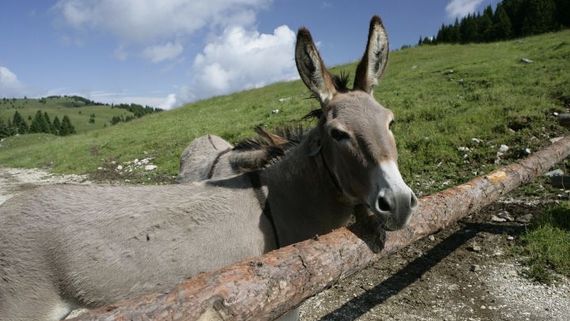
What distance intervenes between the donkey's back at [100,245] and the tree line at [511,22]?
54952 mm

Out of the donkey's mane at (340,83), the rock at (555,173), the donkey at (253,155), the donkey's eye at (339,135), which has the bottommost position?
the rock at (555,173)

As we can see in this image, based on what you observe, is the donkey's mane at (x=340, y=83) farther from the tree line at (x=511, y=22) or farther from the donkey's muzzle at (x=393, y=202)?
the tree line at (x=511, y=22)

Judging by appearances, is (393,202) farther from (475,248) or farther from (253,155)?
(475,248)

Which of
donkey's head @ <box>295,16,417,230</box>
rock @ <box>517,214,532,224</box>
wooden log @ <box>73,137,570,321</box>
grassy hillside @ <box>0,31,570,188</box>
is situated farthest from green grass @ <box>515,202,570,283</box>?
donkey's head @ <box>295,16,417,230</box>

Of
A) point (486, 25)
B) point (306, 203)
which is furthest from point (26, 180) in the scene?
point (486, 25)

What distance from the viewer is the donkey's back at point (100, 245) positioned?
2.61 m

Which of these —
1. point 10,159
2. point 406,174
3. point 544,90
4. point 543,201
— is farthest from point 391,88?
point 10,159

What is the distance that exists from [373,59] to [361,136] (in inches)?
38.5

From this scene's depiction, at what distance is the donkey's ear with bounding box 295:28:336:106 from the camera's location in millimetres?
3131

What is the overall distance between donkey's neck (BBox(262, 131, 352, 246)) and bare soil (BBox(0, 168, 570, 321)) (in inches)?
68.7

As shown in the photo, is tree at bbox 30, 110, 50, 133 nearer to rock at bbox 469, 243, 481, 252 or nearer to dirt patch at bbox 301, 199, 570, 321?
dirt patch at bbox 301, 199, 570, 321

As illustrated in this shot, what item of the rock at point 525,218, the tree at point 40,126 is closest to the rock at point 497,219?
the rock at point 525,218

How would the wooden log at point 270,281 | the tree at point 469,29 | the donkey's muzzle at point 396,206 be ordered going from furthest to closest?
the tree at point 469,29, the donkey's muzzle at point 396,206, the wooden log at point 270,281

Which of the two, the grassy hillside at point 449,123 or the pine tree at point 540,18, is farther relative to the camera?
the pine tree at point 540,18
